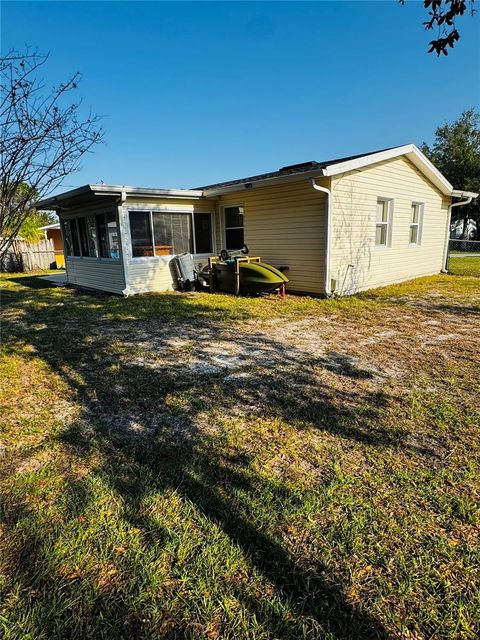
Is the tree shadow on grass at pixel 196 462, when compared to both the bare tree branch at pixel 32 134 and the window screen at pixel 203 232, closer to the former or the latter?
the bare tree branch at pixel 32 134

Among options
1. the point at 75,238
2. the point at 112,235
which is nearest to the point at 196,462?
the point at 112,235

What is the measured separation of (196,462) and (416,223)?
1163 centimetres

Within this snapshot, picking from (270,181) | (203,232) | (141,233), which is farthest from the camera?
(203,232)

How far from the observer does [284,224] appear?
8648 mm

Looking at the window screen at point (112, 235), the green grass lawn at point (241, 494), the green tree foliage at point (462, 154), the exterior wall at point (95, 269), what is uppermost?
the green tree foliage at point (462, 154)

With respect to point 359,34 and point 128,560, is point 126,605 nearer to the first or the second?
point 128,560

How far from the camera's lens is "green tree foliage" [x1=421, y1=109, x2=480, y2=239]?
28.9 m

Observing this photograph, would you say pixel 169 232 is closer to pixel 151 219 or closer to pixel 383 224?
pixel 151 219

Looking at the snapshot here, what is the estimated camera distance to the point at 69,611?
1.37 m

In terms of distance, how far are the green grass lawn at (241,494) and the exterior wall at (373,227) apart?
4379mm

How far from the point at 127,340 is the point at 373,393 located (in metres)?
3.54

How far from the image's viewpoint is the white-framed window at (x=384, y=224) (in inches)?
382

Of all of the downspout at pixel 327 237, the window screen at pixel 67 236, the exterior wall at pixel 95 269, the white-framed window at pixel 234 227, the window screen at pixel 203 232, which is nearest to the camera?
the downspout at pixel 327 237

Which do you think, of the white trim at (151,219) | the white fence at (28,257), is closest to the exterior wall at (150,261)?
the white trim at (151,219)
